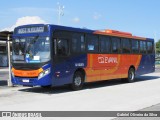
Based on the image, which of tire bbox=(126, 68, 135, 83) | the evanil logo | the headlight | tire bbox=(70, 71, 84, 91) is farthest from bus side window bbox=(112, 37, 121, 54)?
the headlight

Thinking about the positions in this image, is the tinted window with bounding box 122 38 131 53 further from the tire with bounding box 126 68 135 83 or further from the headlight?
the headlight

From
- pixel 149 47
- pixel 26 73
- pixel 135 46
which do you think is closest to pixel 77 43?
pixel 26 73

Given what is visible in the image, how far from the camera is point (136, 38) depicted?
2227 centimetres

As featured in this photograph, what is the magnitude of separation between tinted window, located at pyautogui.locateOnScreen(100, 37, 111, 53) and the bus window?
10.6ft

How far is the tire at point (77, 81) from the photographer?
16330 millimetres

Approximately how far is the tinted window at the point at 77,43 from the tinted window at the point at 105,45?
5.99ft

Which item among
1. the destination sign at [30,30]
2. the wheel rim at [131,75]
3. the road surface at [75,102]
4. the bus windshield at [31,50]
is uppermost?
the destination sign at [30,30]

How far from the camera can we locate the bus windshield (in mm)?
14719

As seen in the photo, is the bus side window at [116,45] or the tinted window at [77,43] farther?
the bus side window at [116,45]

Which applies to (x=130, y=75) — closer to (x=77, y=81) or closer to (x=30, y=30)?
(x=77, y=81)

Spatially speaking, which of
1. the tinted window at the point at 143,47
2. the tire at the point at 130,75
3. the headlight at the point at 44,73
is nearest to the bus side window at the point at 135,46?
the tinted window at the point at 143,47

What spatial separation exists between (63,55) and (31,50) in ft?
4.56

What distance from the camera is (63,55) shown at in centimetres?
1548

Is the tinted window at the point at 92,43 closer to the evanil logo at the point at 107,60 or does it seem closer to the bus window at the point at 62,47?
the evanil logo at the point at 107,60
